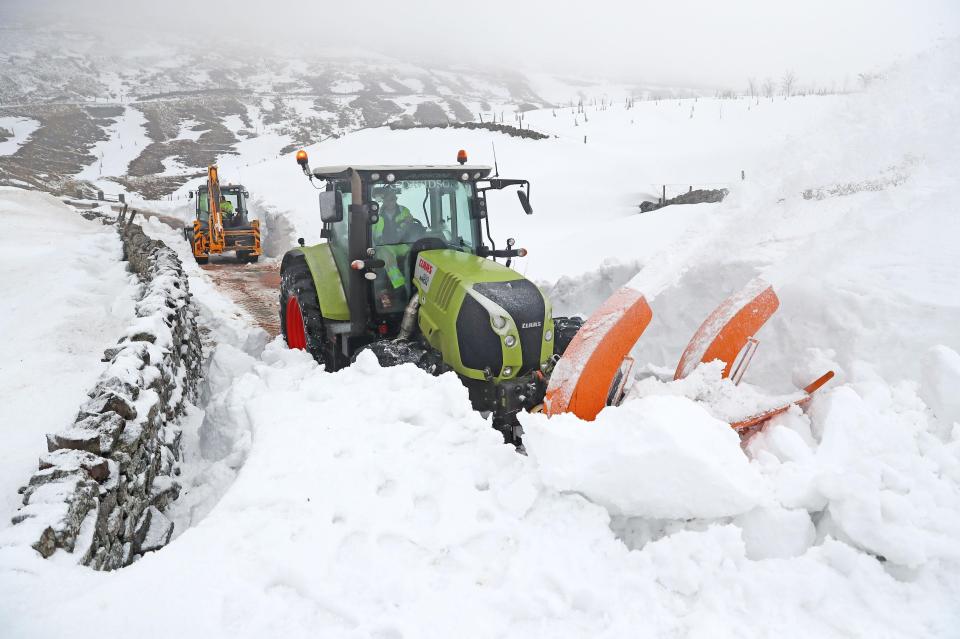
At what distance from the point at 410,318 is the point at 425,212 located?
99 centimetres

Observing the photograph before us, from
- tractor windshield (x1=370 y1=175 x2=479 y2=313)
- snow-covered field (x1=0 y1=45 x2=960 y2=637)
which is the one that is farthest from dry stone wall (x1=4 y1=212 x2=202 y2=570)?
tractor windshield (x1=370 y1=175 x2=479 y2=313)

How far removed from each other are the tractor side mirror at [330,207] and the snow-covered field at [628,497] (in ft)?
4.14

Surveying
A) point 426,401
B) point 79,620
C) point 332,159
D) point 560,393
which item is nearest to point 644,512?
point 560,393

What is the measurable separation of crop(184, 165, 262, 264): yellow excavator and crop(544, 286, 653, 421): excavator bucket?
502 inches

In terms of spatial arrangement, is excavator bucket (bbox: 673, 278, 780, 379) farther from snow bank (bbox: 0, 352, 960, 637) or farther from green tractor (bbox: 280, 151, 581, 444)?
snow bank (bbox: 0, 352, 960, 637)

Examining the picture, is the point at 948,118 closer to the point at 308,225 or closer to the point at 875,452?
the point at 875,452

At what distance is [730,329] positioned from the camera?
3.57 m

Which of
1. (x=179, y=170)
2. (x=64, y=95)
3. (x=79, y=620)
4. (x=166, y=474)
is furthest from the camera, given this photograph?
(x=64, y=95)

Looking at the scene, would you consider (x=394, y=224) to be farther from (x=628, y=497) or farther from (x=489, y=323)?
(x=628, y=497)

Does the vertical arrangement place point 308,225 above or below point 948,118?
below

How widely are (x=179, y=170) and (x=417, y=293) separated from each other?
38.6 m

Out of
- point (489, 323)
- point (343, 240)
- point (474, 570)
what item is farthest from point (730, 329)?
point (343, 240)

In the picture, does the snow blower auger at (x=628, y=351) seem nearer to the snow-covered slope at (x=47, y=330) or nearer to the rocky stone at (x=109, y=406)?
the rocky stone at (x=109, y=406)

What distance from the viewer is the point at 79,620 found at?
70.0 inches
